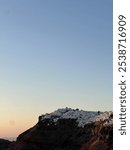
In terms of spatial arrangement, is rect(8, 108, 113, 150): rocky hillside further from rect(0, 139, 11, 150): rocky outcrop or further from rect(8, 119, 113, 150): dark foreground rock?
rect(0, 139, 11, 150): rocky outcrop

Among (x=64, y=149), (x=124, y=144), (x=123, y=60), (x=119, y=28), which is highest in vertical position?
(x=64, y=149)

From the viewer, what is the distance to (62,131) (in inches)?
2852

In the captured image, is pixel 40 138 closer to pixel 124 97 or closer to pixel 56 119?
pixel 56 119

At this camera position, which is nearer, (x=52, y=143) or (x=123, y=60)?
(x=123, y=60)

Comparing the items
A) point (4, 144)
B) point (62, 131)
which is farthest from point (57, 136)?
point (4, 144)

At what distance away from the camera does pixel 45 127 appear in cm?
7556

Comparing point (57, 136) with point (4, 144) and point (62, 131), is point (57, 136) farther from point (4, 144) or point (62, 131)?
point (4, 144)

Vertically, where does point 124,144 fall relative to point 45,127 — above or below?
below

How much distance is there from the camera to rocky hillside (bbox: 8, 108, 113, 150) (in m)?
64.9

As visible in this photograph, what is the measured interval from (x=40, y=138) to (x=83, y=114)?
28.5 ft

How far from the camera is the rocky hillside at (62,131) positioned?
64.9 meters

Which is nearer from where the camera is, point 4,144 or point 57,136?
point 57,136

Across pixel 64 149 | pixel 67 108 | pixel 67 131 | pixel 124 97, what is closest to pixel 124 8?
pixel 124 97

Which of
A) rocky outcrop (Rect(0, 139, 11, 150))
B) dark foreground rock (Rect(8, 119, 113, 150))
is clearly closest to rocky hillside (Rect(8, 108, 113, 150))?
dark foreground rock (Rect(8, 119, 113, 150))
